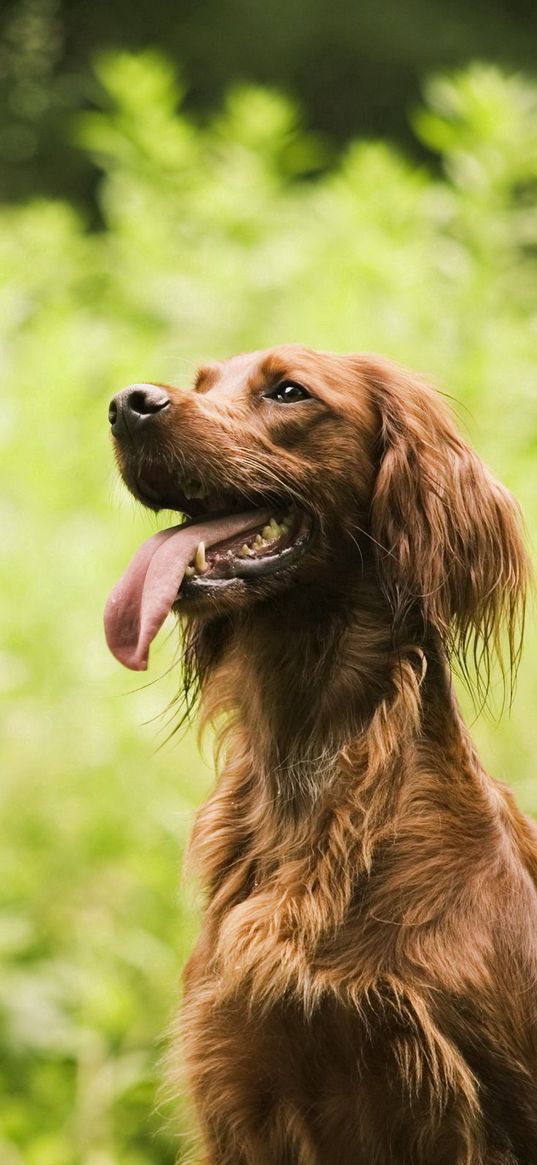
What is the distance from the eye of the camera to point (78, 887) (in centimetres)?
479

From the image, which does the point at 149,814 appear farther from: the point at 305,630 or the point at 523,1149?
the point at 523,1149

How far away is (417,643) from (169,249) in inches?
217

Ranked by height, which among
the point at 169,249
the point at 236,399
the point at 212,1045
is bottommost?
the point at 212,1045

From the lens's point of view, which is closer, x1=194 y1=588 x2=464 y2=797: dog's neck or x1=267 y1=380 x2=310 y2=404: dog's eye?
x1=194 y1=588 x2=464 y2=797: dog's neck

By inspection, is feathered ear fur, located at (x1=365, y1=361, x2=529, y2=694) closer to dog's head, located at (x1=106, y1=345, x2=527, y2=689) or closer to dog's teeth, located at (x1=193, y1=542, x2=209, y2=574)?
dog's head, located at (x1=106, y1=345, x2=527, y2=689)

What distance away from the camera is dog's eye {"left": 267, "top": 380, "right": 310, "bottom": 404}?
2.86 metres

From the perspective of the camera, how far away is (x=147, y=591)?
2.62m

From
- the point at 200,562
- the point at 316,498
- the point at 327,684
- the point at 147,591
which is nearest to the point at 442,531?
the point at 316,498

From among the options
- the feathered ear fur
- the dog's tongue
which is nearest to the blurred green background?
the dog's tongue

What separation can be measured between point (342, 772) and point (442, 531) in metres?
0.52

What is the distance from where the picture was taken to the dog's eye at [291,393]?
286cm

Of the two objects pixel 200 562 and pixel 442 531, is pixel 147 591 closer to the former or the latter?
pixel 200 562

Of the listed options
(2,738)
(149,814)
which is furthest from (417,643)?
(2,738)

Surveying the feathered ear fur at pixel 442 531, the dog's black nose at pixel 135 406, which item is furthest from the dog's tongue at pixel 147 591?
the feathered ear fur at pixel 442 531
